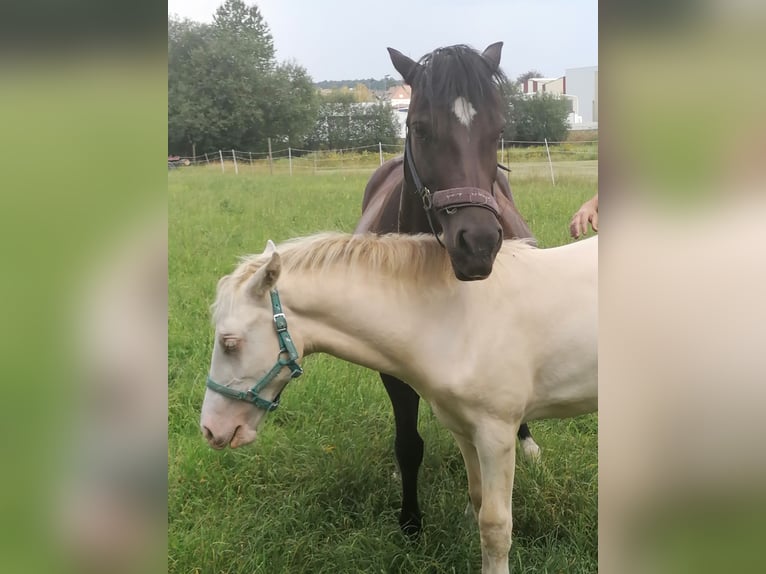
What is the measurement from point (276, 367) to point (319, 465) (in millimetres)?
943

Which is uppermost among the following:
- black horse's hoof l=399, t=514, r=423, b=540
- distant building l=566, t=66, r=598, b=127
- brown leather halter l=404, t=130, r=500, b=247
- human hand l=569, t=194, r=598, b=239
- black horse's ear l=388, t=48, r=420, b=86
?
black horse's ear l=388, t=48, r=420, b=86

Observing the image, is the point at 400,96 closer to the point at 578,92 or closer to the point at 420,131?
the point at 420,131

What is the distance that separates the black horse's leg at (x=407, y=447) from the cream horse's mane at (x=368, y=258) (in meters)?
0.68

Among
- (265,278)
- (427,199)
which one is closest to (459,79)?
(427,199)

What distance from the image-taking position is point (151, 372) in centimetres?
74

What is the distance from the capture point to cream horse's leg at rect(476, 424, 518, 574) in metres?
1.67

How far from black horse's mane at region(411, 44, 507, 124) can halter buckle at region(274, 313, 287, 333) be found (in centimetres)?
70

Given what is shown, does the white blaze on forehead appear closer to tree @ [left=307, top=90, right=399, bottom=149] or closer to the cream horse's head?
tree @ [left=307, top=90, right=399, bottom=149]

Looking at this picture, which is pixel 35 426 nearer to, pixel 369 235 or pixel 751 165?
pixel 751 165

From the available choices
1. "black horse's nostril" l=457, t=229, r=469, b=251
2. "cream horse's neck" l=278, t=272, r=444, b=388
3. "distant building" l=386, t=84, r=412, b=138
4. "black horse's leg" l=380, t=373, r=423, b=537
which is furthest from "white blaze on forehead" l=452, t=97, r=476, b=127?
"black horse's leg" l=380, t=373, r=423, b=537

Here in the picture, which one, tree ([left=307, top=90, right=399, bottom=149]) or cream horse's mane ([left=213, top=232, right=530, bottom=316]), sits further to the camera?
cream horse's mane ([left=213, top=232, right=530, bottom=316])

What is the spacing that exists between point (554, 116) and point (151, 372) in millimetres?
954

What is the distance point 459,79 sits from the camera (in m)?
1.63

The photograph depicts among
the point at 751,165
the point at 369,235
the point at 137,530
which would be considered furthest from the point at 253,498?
the point at 751,165
